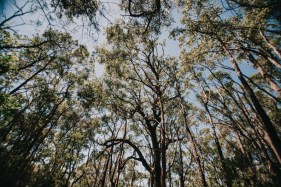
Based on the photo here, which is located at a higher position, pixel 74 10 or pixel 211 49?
pixel 211 49

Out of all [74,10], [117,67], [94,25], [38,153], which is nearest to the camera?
[94,25]

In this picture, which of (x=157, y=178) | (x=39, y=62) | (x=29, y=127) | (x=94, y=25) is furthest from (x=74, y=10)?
(x=29, y=127)

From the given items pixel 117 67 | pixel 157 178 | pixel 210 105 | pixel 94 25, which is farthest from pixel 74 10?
pixel 210 105

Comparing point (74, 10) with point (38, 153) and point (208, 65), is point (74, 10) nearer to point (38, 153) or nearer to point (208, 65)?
point (208, 65)

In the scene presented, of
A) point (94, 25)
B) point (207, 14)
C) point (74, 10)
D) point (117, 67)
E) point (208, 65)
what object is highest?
point (208, 65)

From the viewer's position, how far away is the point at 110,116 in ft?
78.4

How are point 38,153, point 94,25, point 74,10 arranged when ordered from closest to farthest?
1. point 94,25
2. point 74,10
3. point 38,153

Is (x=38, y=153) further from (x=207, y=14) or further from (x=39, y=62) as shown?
(x=207, y=14)

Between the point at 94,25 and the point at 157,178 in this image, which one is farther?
the point at 157,178

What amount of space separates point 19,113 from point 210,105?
19680 mm

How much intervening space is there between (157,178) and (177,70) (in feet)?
29.0

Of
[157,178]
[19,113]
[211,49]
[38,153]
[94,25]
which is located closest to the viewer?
[94,25]

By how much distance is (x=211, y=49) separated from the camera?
15234mm

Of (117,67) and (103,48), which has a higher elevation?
(103,48)
